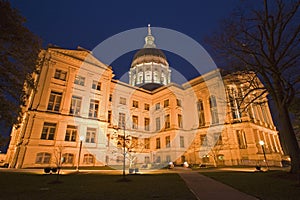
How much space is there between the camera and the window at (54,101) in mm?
27166

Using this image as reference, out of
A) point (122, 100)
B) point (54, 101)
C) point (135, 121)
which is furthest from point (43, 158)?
point (135, 121)

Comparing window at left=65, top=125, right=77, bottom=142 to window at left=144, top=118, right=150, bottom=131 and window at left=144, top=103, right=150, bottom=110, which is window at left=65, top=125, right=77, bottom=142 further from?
window at left=144, top=103, right=150, bottom=110

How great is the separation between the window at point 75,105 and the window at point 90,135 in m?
3.56

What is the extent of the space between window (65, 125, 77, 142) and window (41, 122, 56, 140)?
6.56 ft

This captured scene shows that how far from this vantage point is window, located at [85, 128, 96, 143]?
28.5m

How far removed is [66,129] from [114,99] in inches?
516

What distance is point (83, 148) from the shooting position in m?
27.1

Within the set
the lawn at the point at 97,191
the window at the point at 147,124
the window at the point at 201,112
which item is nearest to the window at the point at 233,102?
the window at the point at 201,112

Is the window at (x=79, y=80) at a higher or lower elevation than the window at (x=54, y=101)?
higher

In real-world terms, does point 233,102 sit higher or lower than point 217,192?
higher

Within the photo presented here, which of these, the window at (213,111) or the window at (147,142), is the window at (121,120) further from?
the window at (213,111)

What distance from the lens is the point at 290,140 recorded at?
488 inches

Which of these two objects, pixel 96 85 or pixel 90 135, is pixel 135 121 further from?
pixel 90 135

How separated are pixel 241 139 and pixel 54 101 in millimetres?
33733
